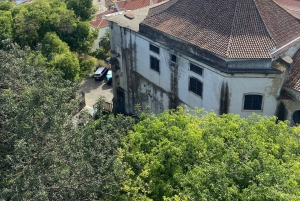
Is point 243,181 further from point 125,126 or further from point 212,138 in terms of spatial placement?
point 125,126

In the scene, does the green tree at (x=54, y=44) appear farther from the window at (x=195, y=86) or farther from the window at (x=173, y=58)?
the window at (x=195, y=86)

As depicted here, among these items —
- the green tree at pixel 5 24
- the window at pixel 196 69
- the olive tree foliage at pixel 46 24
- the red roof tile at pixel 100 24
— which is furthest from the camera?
the red roof tile at pixel 100 24

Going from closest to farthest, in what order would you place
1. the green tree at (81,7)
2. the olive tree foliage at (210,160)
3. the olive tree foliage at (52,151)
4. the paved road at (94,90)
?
the olive tree foliage at (210,160) < the olive tree foliage at (52,151) < the green tree at (81,7) < the paved road at (94,90)

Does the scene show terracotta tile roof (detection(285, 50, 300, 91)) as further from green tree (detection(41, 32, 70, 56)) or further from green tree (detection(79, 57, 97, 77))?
green tree (detection(79, 57, 97, 77))

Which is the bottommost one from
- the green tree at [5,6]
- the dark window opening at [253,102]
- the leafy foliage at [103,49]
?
the leafy foliage at [103,49]

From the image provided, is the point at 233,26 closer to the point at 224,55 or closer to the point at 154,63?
the point at 224,55

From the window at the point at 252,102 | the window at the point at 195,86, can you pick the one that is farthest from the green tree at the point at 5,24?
the window at the point at 252,102
